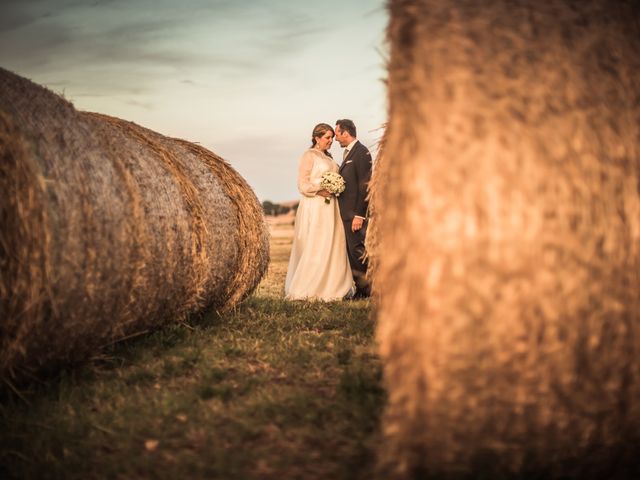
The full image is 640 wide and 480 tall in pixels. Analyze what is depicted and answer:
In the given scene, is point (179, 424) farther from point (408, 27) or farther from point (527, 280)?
point (408, 27)

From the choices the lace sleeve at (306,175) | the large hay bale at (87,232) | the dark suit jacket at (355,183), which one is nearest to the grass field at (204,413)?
the large hay bale at (87,232)

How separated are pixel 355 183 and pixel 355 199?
0.95 ft

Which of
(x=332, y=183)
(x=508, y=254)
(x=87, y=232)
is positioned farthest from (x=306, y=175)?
(x=508, y=254)

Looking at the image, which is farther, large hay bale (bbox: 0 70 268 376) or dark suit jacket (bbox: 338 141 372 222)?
dark suit jacket (bbox: 338 141 372 222)

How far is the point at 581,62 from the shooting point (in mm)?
2615

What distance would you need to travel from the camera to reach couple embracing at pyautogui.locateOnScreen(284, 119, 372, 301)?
9.69m

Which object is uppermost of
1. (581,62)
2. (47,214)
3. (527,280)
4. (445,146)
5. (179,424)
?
(581,62)

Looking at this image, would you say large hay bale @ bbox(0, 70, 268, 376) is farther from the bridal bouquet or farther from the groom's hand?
the groom's hand

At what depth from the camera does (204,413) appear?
358cm

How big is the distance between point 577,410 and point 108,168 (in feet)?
12.3

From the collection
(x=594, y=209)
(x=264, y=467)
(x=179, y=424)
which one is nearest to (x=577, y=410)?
(x=594, y=209)

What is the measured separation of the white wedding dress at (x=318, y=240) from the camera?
9.65 metres

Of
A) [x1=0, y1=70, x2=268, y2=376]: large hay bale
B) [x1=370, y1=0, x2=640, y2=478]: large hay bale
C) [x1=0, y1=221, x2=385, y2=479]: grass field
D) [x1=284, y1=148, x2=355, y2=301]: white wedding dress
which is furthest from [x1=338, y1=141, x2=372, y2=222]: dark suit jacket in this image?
[x1=370, y1=0, x2=640, y2=478]: large hay bale

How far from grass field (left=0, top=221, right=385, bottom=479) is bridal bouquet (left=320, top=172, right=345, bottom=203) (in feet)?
14.3
